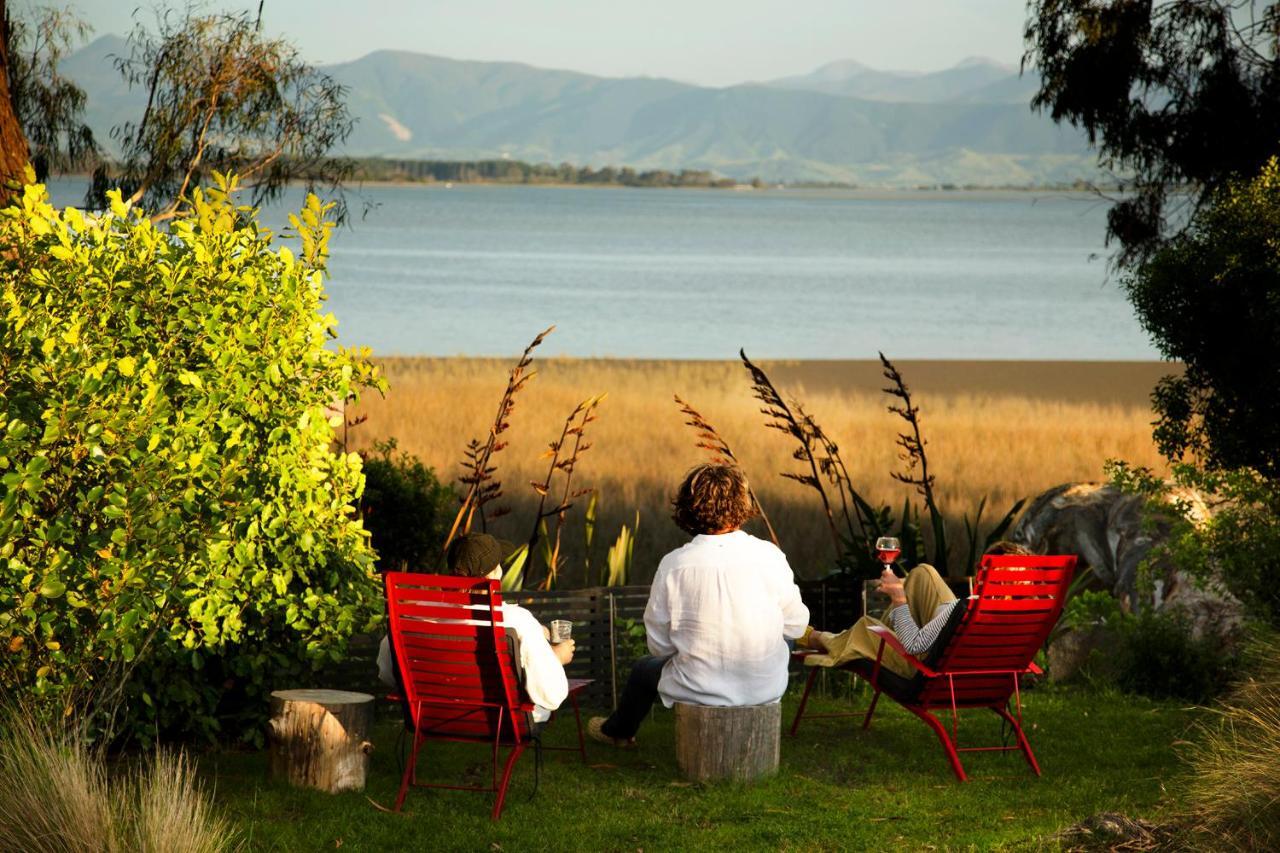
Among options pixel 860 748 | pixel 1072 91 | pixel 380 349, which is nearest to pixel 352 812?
A: pixel 860 748

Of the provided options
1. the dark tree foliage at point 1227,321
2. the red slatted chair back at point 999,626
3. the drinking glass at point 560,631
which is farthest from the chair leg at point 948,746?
the dark tree foliage at point 1227,321

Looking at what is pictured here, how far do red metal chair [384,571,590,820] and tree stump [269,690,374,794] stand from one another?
1.03 feet

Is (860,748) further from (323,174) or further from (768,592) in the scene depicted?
(323,174)

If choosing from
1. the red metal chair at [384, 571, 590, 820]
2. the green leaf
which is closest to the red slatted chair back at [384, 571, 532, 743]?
the red metal chair at [384, 571, 590, 820]

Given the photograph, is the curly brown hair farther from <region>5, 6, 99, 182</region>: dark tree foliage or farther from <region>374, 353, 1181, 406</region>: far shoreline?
<region>374, 353, 1181, 406</region>: far shoreline

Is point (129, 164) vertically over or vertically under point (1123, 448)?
over

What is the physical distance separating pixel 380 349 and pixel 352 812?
43.0m

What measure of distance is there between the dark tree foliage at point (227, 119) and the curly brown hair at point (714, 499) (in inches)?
307

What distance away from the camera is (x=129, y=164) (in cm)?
1388

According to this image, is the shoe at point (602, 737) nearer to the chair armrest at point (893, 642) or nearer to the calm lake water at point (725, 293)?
the chair armrest at point (893, 642)

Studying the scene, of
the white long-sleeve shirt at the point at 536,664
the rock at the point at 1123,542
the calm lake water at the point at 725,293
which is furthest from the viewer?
the calm lake water at the point at 725,293

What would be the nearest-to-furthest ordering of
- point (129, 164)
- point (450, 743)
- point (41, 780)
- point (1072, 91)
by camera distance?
1. point (41, 780)
2. point (450, 743)
3. point (1072, 91)
4. point (129, 164)

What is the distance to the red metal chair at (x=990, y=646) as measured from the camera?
6.48 m

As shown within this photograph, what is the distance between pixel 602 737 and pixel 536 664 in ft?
3.45
